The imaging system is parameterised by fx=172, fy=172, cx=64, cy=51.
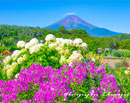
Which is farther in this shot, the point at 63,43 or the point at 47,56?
the point at 63,43

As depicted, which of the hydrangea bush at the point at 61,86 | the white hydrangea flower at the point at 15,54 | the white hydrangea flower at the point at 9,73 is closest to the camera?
the hydrangea bush at the point at 61,86

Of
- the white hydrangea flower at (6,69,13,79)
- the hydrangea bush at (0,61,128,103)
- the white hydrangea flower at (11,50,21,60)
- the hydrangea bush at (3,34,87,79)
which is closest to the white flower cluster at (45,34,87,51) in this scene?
the hydrangea bush at (3,34,87,79)

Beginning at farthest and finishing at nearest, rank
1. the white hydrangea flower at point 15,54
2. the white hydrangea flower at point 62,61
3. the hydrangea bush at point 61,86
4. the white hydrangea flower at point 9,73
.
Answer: the white hydrangea flower at point 15,54, the white hydrangea flower at point 9,73, the white hydrangea flower at point 62,61, the hydrangea bush at point 61,86

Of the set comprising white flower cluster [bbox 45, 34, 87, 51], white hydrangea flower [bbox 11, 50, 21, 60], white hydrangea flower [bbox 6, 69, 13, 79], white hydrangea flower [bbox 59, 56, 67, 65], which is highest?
white flower cluster [bbox 45, 34, 87, 51]

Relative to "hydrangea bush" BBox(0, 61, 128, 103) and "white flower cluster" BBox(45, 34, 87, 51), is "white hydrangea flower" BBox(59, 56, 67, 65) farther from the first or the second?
"hydrangea bush" BBox(0, 61, 128, 103)

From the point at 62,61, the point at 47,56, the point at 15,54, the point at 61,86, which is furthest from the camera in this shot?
the point at 15,54

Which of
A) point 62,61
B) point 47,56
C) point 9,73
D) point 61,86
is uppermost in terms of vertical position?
point 47,56

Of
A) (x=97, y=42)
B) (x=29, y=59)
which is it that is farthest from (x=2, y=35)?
(x=29, y=59)

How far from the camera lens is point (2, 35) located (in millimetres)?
30984

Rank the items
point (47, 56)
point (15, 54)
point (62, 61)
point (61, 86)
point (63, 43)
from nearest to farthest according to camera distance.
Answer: point (61, 86) → point (62, 61) → point (47, 56) → point (63, 43) → point (15, 54)

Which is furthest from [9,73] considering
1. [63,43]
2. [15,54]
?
[63,43]

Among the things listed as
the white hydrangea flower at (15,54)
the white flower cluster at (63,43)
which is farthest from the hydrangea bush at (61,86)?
the white hydrangea flower at (15,54)

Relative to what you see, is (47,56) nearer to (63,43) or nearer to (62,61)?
(62,61)

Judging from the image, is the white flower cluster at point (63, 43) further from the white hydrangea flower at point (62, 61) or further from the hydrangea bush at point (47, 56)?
the white hydrangea flower at point (62, 61)
